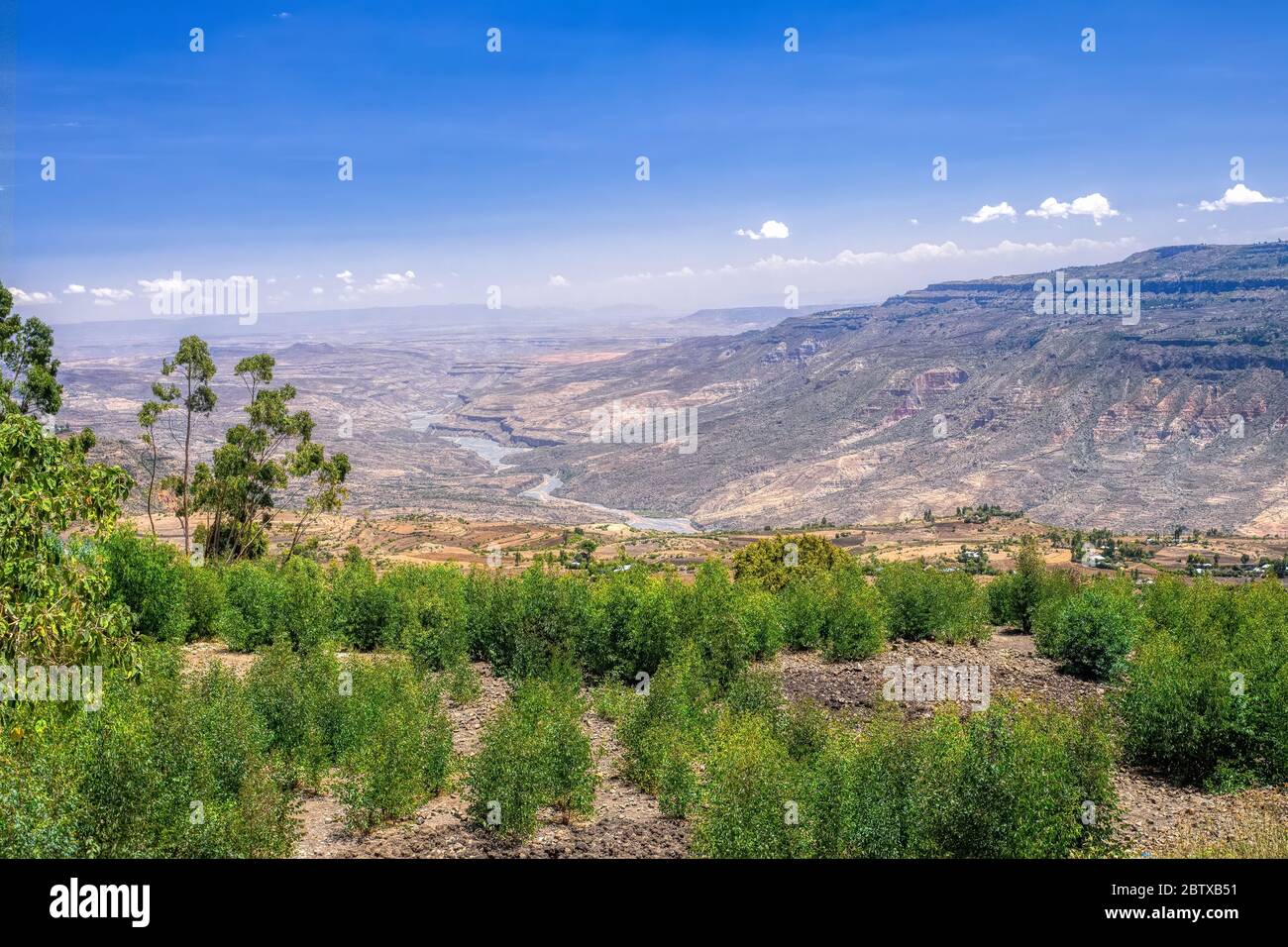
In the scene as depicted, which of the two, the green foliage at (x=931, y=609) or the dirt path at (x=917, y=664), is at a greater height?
the green foliage at (x=931, y=609)

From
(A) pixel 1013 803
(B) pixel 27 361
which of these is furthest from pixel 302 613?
(A) pixel 1013 803

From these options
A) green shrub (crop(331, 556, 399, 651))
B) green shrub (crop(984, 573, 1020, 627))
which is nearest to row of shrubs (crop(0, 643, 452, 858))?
green shrub (crop(331, 556, 399, 651))

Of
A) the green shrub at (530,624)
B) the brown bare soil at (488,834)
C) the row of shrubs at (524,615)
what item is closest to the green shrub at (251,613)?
the row of shrubs at (524,615)

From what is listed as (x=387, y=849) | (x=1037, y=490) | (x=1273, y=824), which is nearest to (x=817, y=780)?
(x=387, y=849)

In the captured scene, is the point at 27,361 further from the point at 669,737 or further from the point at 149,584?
the point at 669,737

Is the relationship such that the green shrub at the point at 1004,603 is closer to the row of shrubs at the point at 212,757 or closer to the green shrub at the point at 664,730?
the green shrub at the point at 664,730
